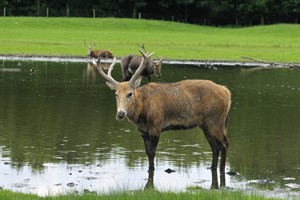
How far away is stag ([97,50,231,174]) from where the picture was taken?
13703 mm

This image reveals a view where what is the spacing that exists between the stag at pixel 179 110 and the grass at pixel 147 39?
29.2 meters

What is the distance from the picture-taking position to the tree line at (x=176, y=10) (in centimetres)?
8556

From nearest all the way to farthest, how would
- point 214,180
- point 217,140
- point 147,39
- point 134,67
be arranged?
point 214,180, point 217,140, point 134,67, point 147,39

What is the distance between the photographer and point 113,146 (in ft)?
53.4

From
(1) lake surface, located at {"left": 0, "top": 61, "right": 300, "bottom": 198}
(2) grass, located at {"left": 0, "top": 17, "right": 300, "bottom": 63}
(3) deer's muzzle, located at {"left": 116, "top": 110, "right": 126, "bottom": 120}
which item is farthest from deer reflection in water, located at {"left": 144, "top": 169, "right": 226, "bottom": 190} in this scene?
(2) grass, located at {"left": 0, "top": 17, "right": 300, "bottom": 63}

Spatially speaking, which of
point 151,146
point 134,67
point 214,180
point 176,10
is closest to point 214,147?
point 214,180

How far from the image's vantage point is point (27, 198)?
34.6 ft

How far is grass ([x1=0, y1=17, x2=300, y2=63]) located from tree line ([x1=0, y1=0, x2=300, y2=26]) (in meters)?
10.2

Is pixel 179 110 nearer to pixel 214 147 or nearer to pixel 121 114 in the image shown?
pixel 214 147

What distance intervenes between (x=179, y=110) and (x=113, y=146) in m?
2.66

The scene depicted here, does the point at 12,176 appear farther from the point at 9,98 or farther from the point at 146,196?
the point at 9,98

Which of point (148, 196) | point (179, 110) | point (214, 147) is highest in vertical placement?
point (179, 110)

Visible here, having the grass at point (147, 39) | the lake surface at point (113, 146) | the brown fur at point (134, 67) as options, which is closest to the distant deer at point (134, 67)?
the brown fur at point (134, 67)

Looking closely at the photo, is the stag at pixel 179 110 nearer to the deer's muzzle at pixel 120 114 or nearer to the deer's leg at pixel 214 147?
the deer's leg at pixel 214 147
